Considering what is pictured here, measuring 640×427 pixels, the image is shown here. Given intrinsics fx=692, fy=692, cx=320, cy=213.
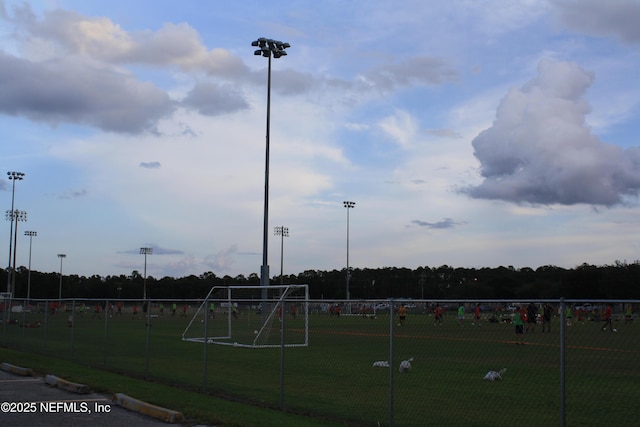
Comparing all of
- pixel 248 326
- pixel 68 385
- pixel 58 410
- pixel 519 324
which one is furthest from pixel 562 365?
pixel 248 326

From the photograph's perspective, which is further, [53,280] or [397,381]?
[53,280]

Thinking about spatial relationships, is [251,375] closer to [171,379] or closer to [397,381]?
[171,379]

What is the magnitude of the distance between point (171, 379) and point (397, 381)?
17.2 feet

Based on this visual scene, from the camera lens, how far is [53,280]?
160250 millimetres

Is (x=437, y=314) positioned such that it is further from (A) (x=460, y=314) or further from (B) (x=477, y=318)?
(B) (x=477, y=318)

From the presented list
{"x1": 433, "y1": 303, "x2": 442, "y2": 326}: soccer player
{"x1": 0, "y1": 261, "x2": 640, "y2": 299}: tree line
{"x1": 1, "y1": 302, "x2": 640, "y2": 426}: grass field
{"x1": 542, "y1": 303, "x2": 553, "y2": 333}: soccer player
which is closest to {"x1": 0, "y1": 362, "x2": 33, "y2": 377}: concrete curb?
{"x1": 1, "y1": 302, "x2": 640, "y2": 426}: grass field

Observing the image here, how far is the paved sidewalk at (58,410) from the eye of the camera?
10469 mm

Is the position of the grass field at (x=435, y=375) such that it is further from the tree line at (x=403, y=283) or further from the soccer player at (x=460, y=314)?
the tree line at (x=403, y=283)

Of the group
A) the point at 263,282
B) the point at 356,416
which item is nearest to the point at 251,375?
the point at 356,416

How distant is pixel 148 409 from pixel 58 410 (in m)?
1.61

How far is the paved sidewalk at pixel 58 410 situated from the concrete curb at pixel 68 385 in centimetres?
11

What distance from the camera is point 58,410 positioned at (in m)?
11.6

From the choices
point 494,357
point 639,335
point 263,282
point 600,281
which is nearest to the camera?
point 639,335

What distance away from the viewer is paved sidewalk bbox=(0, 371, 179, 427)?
10.5 metres
